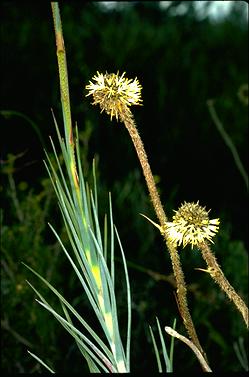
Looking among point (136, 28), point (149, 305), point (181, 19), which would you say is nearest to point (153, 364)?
point (149, 305)

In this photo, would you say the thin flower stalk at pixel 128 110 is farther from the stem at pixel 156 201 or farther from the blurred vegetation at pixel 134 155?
the blurred vegetation at pixel 134 155

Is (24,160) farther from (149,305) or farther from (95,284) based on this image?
(95,284)

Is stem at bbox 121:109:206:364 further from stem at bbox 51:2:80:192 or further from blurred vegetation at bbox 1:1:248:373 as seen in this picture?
blurred vegetation at bbox 1:1:248:373

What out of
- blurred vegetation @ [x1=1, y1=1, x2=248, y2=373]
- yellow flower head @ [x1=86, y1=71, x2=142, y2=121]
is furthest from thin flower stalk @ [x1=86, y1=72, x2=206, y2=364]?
blurred vegetation @ [x1=1, y1=1, x2=248, y2=373]

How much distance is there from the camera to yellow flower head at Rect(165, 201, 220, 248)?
57 centimetres

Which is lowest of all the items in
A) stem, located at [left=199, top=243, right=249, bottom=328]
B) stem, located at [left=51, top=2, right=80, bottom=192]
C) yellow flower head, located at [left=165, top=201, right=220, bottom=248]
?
stem, located at [left=199, top=243, right=249, bottom=328]

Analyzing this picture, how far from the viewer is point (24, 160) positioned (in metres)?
2.67

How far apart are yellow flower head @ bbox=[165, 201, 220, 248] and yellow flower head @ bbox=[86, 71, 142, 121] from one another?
0.31 ft

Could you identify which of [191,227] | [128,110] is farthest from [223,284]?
[128,110]

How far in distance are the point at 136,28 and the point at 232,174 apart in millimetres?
1175

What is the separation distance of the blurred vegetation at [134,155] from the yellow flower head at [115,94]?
3.30ft

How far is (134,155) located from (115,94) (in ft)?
8.04

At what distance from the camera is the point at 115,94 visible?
574mm

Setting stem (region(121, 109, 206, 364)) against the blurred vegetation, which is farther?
the blurred vegetation
